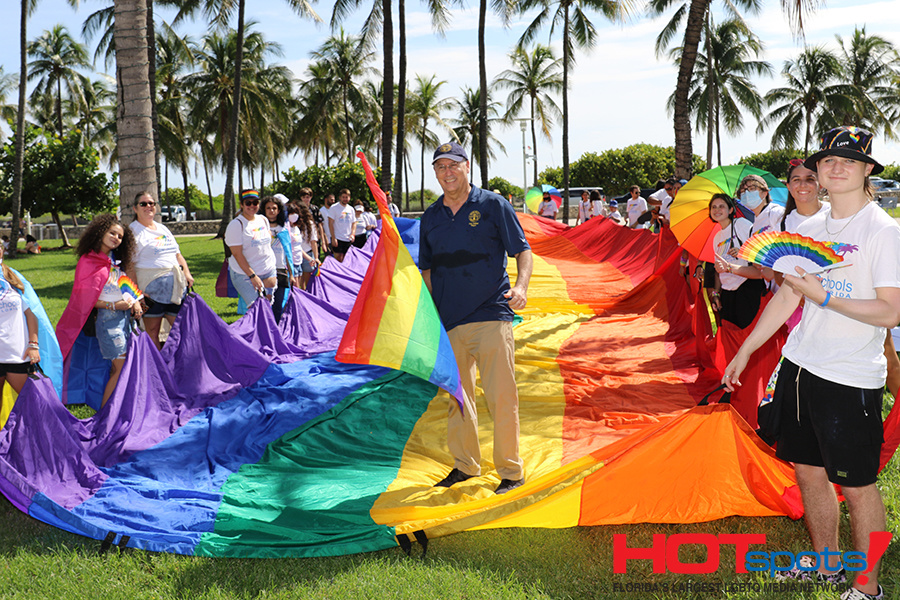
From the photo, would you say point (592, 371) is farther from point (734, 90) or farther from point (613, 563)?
point (734, 90)

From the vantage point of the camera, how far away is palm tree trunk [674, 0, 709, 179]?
12.0 meters

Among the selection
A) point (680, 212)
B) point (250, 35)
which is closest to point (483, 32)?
point (250, 35)

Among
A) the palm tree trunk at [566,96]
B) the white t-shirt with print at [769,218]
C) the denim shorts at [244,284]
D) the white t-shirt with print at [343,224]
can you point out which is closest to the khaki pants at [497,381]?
the white t-shirt with print at [769,218]

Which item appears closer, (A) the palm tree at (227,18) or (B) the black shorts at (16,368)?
(B) the black shorts at (16,368)

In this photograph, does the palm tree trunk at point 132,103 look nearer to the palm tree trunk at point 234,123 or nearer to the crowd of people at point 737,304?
the crowd of people at point 737,304

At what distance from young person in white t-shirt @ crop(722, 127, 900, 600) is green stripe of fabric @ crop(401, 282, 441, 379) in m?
1.92

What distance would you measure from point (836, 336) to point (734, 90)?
44.4 meters

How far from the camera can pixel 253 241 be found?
7922 millimetres

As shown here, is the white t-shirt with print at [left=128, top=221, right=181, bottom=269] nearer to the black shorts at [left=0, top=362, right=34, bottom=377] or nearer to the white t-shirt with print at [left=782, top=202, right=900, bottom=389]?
the black shorts at [left=0, top=362, right=34, bottom=377]

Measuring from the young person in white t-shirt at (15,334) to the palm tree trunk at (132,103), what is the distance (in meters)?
2.77

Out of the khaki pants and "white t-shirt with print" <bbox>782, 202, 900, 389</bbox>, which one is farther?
the khaki pants

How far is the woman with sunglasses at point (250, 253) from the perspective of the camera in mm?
7863

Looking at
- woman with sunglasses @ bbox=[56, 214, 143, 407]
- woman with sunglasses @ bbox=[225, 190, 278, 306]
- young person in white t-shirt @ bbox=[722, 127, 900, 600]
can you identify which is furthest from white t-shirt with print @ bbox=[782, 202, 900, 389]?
woman with sunglasses @ bbox=[225, 190, 278, 306]

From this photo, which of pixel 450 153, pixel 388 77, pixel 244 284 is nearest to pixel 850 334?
pixel 450 153
